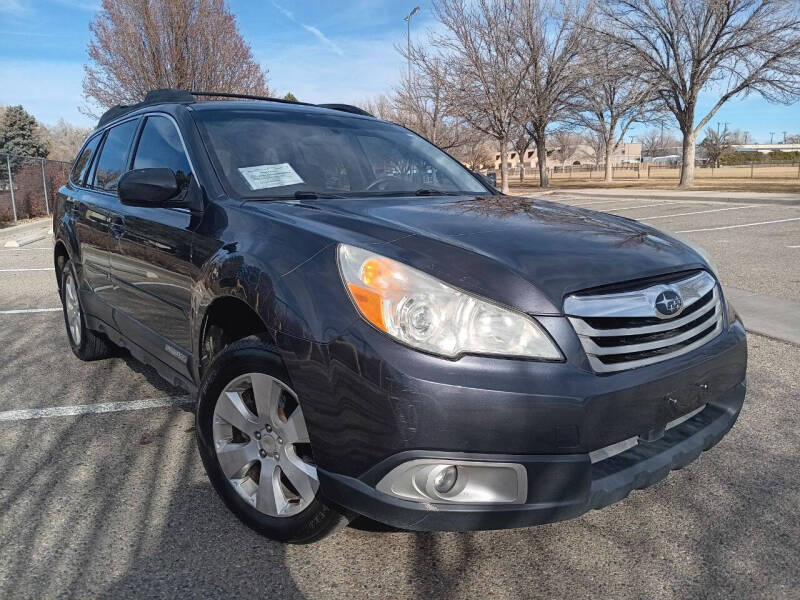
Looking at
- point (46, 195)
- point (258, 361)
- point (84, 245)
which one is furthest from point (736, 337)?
point (46, 195)

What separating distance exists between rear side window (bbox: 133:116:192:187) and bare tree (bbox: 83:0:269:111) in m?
17.4

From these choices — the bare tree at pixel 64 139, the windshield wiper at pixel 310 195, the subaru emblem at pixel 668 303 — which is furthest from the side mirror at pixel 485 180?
the bare tree at pixel 64 139

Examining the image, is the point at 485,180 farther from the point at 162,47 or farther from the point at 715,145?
the point at 715,145

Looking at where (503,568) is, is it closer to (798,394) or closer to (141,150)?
(798,394)

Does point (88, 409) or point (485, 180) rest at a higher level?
point (485, 180)

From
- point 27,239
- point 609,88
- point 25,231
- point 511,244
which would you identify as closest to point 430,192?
point 511,244

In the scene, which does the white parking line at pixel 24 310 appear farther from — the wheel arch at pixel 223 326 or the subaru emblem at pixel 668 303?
the subaru emblem at pixel 668 303

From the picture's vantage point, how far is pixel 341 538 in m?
2.56

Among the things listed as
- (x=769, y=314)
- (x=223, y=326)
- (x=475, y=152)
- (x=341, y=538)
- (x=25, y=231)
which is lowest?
(x=341, y=538)

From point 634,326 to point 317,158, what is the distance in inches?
74.2

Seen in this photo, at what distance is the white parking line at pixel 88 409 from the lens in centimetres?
386

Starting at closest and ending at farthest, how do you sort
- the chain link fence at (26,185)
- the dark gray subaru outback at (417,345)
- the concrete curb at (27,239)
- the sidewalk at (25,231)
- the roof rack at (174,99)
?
the dark gray subaru outback at (417,345) < the roof rack at (174,99) < the concrete curb at (27,239) < the sidewalk at (25,231) < the chain link fence at (26,185)

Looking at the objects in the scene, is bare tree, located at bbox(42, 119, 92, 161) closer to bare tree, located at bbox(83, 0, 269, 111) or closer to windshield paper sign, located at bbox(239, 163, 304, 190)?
bare tree, located at bbox(83, 0, 269, 111)

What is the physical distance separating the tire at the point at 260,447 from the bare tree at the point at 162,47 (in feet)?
62.7
